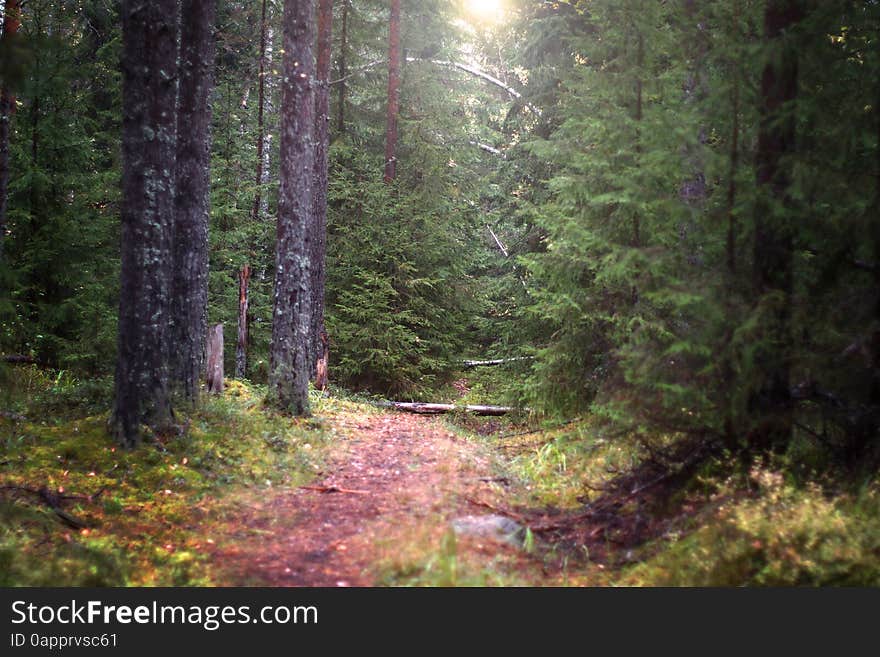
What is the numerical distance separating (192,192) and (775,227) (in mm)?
9471

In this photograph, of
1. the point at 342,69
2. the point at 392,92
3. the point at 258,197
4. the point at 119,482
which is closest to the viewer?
the point at 119,482

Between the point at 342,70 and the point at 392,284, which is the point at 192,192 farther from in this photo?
the point at 342,70

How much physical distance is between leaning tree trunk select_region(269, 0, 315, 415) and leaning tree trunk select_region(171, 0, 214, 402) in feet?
4.63

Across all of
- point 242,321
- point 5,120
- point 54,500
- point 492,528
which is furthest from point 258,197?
point 492,528

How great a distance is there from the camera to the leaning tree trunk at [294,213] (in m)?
12.3

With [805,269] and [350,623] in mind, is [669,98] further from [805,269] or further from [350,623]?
[350,623]

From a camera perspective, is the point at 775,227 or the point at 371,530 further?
the point at 371,530

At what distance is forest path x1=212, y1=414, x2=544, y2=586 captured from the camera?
5.76m

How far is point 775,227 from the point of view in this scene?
661cm

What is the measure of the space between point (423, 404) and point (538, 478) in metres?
9.32

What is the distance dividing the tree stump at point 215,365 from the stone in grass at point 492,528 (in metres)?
7.99

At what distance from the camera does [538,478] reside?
970cm

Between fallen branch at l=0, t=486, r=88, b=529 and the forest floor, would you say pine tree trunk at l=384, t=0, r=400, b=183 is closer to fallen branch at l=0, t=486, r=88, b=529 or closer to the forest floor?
the forest floor

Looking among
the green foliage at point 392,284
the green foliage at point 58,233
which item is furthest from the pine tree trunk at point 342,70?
the green foliage at point 58,233
